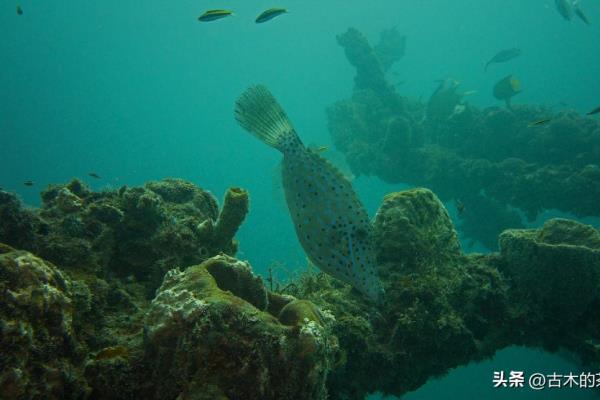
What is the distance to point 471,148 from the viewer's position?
827 inches

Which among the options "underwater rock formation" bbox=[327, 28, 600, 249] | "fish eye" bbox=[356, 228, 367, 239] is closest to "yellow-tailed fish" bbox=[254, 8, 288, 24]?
"fish eye" bbox=[356, 228, 367, 239]

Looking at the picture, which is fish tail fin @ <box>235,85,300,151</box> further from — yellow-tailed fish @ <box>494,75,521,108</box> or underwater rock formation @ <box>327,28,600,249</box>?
yellow-tailed fish @ <box>494,75,521,108</box>

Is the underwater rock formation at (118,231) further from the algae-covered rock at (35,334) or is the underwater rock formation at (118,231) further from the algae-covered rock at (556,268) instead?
the algae-covered rock at (556,268)

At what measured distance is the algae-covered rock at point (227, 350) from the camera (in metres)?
2.27

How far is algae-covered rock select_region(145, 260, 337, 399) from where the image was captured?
2273 millimetres

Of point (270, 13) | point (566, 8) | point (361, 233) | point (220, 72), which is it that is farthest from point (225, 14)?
point (220, 72)

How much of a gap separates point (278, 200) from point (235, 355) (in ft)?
5.43

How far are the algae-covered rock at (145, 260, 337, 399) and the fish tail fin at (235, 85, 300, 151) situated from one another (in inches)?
64.4

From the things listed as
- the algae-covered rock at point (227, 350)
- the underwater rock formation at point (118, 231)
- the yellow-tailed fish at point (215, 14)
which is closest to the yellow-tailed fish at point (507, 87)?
the yellow-tailed fish at point (215, 14)

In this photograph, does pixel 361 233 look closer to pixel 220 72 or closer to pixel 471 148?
pixel 471 148

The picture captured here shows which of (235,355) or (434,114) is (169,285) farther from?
(434,114)

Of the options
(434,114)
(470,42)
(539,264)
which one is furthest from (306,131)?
(539,264)

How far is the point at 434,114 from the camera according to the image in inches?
925

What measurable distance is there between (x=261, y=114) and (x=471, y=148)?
20787mm
